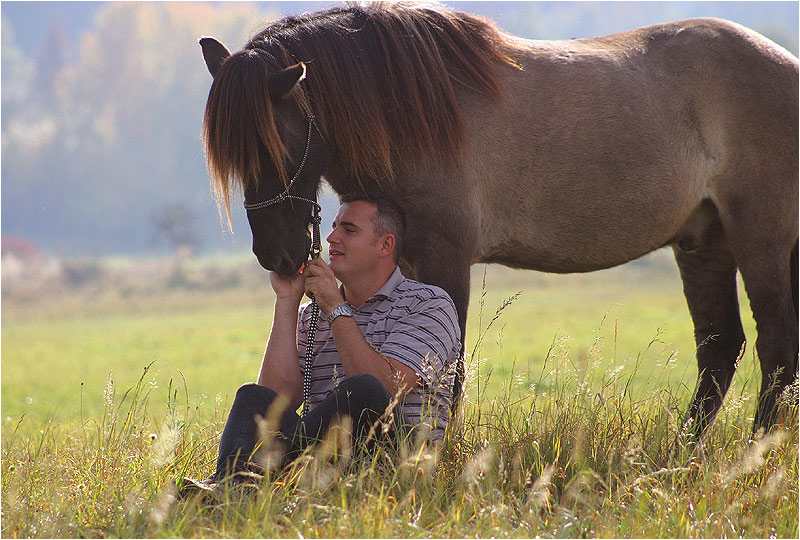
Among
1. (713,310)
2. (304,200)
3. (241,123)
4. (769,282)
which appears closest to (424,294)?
(304,200)

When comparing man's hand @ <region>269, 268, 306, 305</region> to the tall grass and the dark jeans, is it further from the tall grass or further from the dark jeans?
the tall grass

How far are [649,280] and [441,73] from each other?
31388 mm

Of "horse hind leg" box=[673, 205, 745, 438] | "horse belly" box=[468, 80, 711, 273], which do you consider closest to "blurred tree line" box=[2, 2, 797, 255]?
"horse hind leg" box=[673, 205, 745, 438]

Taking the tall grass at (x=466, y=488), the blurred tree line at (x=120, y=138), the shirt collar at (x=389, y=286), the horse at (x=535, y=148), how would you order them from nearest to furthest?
the tall grass at (x=466, y=488) → the horse at (x=535, y=148) → the shirt collar at (x=389, y=286) → the blurred tree line at (x=120, y=138)

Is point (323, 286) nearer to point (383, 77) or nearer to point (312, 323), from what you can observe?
point (312, 323)

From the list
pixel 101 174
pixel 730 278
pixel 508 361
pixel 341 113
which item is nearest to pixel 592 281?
pixel 508 361

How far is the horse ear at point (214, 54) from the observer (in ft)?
10.9

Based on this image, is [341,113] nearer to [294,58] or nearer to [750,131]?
[294,58]

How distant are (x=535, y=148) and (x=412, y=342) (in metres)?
1.18

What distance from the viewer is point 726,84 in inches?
163

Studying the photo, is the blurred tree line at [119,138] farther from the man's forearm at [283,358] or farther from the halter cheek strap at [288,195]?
the halter cheek strap at [288,195]

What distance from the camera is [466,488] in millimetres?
2916

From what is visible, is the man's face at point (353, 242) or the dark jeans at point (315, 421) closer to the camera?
the dark jeans at point (315, 421)

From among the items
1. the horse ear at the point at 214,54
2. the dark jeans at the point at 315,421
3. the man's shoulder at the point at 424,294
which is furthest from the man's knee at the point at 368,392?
the horse ear at the point at 214,54
